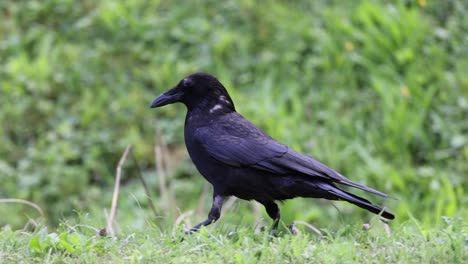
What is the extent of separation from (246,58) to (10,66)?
9.33ft

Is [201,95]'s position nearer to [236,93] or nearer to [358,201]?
[358,201]

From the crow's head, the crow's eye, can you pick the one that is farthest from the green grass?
the crow's eye

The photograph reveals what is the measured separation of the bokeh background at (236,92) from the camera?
772 centimetres

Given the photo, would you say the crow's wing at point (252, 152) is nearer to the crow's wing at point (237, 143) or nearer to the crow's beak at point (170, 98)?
the crow's wing at point (237, 143)

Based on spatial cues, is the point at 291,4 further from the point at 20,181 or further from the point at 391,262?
the point at 391,262

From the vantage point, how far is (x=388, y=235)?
434 centimetres

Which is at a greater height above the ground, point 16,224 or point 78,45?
point 78,45

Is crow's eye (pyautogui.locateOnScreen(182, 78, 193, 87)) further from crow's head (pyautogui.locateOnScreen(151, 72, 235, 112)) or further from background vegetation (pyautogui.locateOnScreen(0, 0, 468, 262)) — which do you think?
background vegetation (pyautogui.locateOnScreen(0, 0, 468, 262))

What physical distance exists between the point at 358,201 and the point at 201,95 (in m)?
1.44

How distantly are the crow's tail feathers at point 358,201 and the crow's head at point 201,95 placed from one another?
3.53 feet

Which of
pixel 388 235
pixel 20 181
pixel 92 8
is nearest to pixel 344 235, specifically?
pixel 388 235

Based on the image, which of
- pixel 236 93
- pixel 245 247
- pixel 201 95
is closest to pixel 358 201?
pixel 245 247

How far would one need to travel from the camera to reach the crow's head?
5.23 metres

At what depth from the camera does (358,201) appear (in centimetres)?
449
